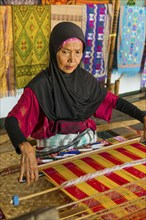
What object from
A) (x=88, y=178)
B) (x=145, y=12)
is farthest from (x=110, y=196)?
(x=145, y=12)

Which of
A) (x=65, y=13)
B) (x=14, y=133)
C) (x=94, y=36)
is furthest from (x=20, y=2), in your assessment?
(x=14, y=133)

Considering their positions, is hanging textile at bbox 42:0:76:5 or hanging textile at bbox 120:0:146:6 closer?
hanging textile at bbox 42:0:76:5

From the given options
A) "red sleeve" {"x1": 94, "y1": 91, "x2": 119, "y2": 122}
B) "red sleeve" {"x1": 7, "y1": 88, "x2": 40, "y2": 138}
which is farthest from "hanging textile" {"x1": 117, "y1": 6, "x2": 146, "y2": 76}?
"red sleeve" {"x1": 7, "y1": 88, "x2": 40, "y2": 138}

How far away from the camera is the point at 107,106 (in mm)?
2318

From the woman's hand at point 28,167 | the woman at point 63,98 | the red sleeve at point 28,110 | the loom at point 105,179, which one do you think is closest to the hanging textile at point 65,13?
the woman at point 63,98

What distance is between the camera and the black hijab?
1.95 metres

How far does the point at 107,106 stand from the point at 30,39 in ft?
5.09

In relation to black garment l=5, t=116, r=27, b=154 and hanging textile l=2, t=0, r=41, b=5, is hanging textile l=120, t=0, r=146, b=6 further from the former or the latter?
black garment l=5, t=116, r=27, b=154

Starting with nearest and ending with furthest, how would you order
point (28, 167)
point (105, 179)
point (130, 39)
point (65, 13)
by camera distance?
point (28, 167)
point (105, 179)
point (65, 13)
point (130, 39)

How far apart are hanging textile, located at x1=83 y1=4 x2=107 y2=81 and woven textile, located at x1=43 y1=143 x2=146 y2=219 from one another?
2.20 m

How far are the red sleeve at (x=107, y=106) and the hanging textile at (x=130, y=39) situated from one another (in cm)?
222

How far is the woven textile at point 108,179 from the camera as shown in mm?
1507

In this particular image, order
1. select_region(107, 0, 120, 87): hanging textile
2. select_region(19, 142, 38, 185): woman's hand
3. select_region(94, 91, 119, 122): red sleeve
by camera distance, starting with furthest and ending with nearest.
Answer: select_region(107, 0, 120, 87): hanging textile → select_region(94, 91, 119, 122): red sleeve → select_region(19, 142, 38, 185): woman's hand

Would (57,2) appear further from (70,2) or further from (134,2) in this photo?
(134,2)
